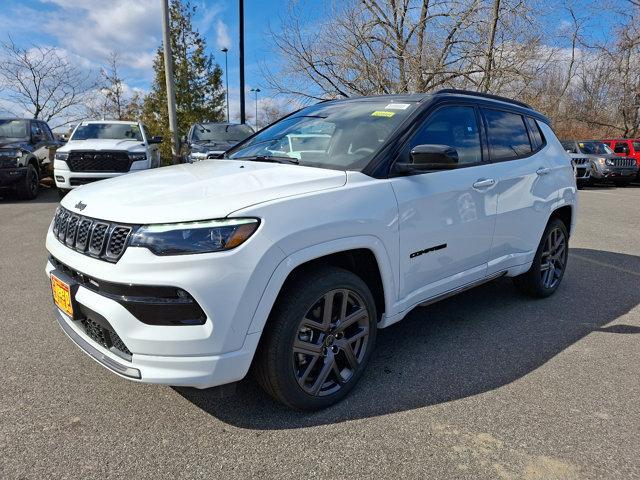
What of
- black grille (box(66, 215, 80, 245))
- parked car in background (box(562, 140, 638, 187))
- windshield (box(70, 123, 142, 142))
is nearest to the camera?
black grille (box(66, 215, 80, 245))

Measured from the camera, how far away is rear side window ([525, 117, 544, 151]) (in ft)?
13.7

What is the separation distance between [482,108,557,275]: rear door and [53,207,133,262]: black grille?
2.64 meters

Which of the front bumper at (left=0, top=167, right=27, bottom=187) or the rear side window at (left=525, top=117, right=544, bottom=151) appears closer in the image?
the rear side window at (left=525, top=117, right=544, bottom=151)

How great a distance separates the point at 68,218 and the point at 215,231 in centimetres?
107

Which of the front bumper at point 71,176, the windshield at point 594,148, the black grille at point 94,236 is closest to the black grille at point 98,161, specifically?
the front bumper at point 71,176

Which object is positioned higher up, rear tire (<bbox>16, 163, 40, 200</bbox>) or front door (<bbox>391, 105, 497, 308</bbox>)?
front door (<bbox>391, 105, 497, 308</bbox>)

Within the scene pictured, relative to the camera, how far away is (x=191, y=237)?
2.02m

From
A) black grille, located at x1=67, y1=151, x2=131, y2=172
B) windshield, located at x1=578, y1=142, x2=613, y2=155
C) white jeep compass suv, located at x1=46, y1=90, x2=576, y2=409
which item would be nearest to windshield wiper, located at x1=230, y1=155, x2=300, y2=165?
white jeep compass suv, located at x1=46, y1=90, x2=576, y2=409

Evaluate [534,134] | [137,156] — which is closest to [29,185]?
[137,156]

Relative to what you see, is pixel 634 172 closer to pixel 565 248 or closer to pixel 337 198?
pixel 565 248

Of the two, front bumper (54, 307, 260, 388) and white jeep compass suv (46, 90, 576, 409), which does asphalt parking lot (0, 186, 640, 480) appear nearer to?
front bumper (54, 307, 260, 388)

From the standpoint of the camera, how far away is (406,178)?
2.79m

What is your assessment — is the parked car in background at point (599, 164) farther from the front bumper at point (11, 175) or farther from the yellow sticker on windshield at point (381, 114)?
the front bumper at point (11, 175)

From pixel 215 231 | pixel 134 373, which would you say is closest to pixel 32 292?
pixel 134 373
